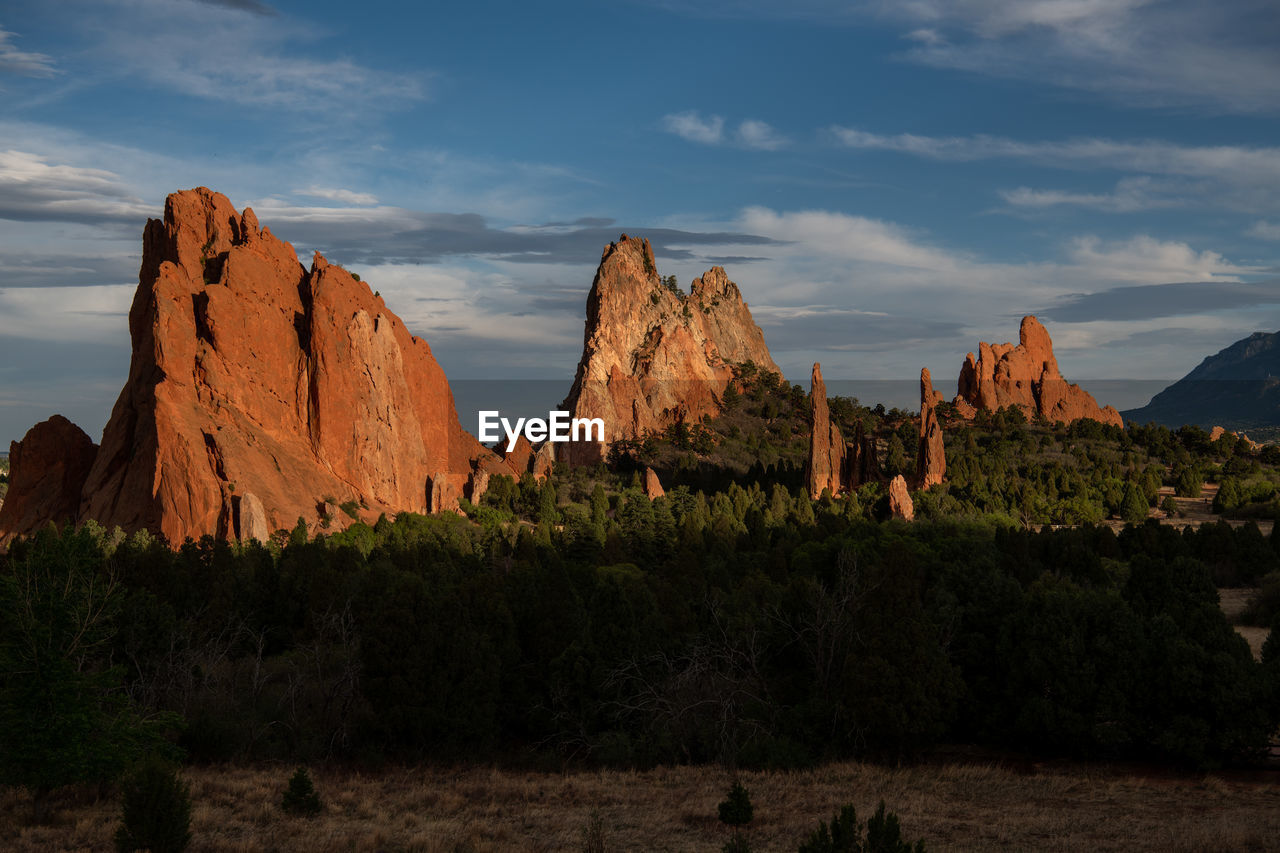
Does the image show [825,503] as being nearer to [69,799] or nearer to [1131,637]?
[1131,637]

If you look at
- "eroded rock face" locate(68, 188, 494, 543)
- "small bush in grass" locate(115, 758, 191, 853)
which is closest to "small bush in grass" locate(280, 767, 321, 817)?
"small bush in grass" locate(115, 758, 191, 853)

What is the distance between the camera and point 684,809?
2445cm

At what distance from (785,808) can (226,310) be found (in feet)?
242

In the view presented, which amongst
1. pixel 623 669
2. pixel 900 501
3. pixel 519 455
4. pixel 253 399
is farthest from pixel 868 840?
pixel 519 455

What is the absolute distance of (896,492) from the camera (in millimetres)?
85875

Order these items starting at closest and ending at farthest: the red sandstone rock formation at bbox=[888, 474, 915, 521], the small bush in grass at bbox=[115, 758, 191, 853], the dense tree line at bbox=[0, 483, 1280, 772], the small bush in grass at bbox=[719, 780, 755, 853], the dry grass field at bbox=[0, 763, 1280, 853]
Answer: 1. the small bush in grass at bbox=[115, 758, 191, 853]
2. the dry grass field at bbox=[0, 763, 1280, 853]
3. the small bush in grass at bbox=[719, 780, 755, 853]
4. the dense tree line at bbox=[0, 483, 1280, 772]
5. the red sandstone rock formation at bbox=[888, 474, 915, 521]

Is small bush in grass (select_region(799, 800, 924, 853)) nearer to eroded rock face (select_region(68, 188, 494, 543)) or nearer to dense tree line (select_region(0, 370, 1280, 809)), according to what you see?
dense tree line (select_region(0, 370, 1280, 809))

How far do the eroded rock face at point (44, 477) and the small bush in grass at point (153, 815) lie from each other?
72.7 metres

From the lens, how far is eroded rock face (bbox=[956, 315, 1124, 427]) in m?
147

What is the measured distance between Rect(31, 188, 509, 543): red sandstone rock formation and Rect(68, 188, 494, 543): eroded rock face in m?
0.12

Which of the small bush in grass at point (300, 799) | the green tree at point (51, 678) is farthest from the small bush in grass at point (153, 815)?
the small bush in grass at point (300, 799)

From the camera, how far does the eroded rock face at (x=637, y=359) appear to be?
473 ft

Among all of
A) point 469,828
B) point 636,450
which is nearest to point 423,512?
point 636,450

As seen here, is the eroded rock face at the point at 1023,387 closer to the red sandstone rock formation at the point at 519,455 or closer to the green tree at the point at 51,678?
the red sandstone rock formation at the point at 519,455
